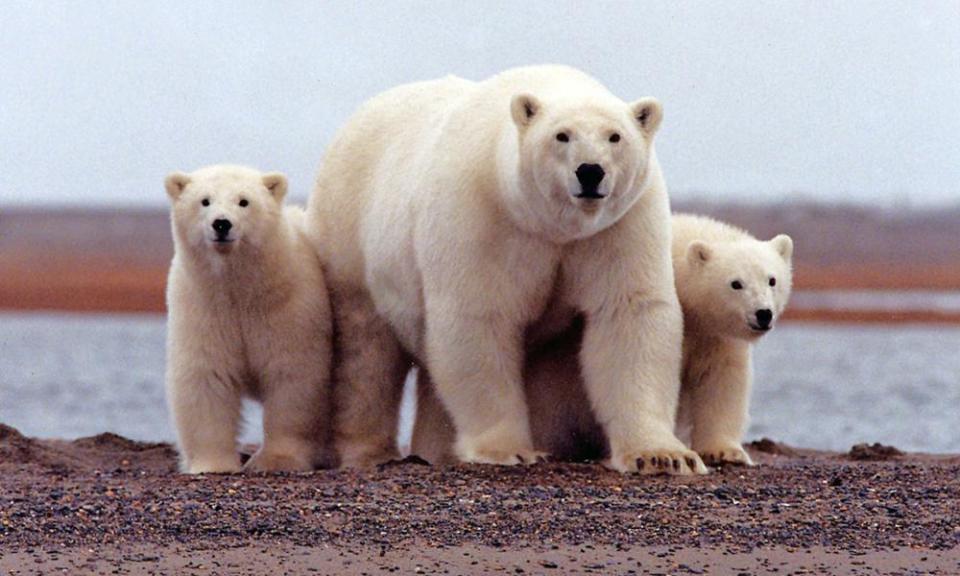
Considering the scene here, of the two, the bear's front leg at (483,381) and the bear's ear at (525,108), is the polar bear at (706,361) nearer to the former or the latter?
the bear's front leg at (483,381)

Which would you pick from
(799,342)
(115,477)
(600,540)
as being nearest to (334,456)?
(115,477)

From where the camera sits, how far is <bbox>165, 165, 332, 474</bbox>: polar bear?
30.8 ft

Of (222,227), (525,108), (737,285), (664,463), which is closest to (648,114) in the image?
(525,108)

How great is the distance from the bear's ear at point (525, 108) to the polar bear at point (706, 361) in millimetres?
1271

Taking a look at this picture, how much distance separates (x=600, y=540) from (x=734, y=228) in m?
3.59

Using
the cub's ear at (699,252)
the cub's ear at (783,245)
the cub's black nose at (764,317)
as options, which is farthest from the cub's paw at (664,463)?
the cub's ear at (783,245)

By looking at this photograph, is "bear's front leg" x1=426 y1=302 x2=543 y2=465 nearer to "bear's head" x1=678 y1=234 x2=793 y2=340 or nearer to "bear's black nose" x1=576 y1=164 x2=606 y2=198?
"bear's black nose" x1=576 y1=164 x2=606 y2=198

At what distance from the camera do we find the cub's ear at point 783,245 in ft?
30.8

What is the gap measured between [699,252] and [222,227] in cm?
245

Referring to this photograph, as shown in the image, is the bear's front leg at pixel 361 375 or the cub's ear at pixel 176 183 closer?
the cub's ear at pixel 176 183

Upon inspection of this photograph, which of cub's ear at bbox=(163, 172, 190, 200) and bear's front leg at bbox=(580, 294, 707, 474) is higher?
cub's ear at bbox=(163, 172, 190, 200)

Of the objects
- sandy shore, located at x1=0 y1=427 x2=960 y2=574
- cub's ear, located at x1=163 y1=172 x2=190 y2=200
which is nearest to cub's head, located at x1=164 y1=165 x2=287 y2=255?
cub's ear, located at x1=163 y1=172 x2=190 y2=200

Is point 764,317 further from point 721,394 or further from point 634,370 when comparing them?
point 634,370

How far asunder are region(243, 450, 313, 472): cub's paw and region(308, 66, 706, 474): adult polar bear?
3.11ft
